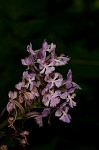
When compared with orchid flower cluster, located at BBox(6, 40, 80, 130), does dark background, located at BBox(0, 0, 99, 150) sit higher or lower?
higher

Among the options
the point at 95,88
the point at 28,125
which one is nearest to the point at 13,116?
the point at 28,125

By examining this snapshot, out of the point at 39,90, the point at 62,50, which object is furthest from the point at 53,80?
the point at 62,50

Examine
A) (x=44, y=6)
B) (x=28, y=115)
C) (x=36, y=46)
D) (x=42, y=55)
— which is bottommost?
(x=28, y=115)

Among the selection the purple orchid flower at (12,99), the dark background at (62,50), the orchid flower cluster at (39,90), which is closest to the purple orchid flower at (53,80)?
the orchid flower cluster at (39,90)

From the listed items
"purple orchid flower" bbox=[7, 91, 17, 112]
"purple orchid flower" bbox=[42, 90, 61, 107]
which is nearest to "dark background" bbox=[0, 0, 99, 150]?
"purple orchid flower" bbox=[7, 91, 17, 112]

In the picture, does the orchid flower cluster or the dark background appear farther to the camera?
the dark background

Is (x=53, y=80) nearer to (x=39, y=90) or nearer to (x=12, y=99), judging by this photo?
(x=39, y=90)

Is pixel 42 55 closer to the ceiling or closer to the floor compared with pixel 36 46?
closer to the floor

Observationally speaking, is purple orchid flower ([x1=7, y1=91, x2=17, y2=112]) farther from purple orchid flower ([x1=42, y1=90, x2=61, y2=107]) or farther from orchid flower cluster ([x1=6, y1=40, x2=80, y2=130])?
purple orchid flower ([x1=42, y1=90, x2=61, y2=107])

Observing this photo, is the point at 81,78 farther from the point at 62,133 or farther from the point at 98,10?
the point at 98,10
